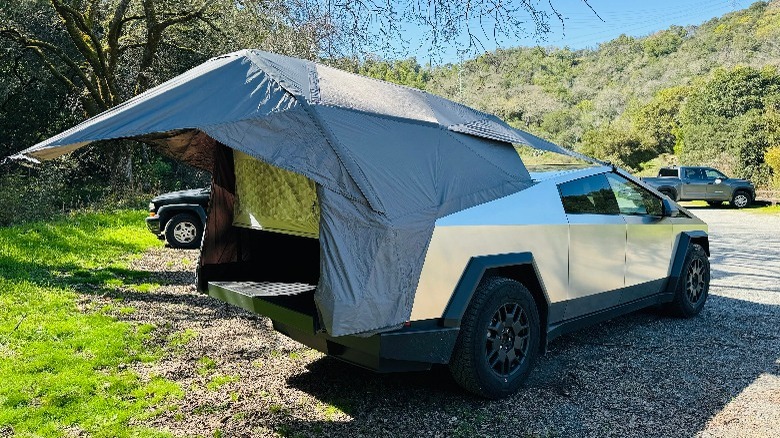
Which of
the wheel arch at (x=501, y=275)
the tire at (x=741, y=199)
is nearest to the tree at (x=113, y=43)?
the wheel arch at (x=501, y=275)

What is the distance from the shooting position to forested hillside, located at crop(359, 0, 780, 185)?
23109 millimetres

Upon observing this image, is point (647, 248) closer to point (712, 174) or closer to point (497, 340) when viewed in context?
point (497, 340)

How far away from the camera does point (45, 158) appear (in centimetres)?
329

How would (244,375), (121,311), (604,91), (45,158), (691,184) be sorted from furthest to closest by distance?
(604,91) → (691,184) → (121,311) → (244,375) → (45,158)

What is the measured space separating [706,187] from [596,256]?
2106 centimetres

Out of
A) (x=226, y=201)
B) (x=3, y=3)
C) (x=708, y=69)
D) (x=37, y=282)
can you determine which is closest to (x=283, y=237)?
(x=226, y=201)

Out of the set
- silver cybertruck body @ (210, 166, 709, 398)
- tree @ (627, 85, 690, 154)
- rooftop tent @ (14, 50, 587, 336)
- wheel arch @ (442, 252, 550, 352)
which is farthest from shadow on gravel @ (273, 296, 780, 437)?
tree @ (627, 85, 690, 154)

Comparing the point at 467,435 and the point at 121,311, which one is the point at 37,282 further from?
the point at 467,435

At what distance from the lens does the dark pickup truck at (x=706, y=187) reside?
22.7 m

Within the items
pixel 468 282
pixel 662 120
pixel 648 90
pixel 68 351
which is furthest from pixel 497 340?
pixel 648 90

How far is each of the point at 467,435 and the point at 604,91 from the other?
6600 centimetres

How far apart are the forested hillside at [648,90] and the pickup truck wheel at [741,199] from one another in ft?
12.0

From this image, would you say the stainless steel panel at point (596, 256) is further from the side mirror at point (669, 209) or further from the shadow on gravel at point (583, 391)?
the side mirror at point (669, 209)

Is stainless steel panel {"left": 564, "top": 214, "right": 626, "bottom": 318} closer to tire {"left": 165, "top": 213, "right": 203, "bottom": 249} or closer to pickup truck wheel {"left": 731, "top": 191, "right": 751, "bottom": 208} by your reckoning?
tire {"left": 165, "top": 213, "right": 203, "bottom": 249}
